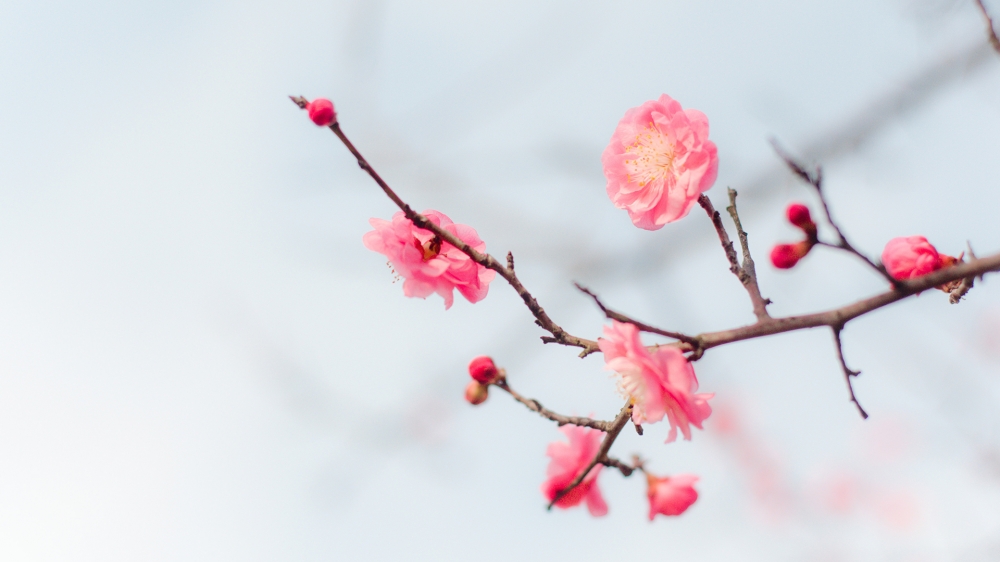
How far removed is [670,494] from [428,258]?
98 cm

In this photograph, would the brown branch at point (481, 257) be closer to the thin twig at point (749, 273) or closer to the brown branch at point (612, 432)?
the brown branch at point (612, 432)

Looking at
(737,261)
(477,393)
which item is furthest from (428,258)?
(737,261)

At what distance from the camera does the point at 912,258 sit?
5.00 feet

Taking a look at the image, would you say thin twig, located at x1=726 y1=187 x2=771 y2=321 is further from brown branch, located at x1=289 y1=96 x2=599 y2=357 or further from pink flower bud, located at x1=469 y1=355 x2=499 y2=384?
pink flower bud, located at x1=469 y1=355 x2=499 y2=384

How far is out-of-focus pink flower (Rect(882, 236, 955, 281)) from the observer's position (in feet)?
4.99

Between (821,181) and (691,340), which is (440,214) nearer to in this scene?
(691,340)

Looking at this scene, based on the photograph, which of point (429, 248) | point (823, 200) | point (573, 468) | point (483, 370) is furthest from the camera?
point (573, 468)

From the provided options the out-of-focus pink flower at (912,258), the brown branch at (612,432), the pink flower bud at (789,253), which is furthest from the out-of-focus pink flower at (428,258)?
the out-of-focus pink flower at (912,258)

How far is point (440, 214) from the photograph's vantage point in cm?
161

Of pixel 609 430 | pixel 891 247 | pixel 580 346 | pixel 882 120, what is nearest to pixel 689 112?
pixel 891 247

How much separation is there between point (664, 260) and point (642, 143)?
1180 mm

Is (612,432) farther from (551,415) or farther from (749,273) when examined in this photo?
(749,273)

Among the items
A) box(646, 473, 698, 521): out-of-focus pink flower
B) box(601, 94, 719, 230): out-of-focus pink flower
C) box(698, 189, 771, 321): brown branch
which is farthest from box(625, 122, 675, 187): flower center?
box(646, 473, 698, 521): out-of-focus pink flower

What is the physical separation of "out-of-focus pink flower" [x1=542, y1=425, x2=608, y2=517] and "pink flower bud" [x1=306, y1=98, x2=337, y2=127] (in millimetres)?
1141
